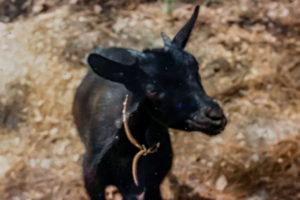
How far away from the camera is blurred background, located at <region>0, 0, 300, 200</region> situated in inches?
204

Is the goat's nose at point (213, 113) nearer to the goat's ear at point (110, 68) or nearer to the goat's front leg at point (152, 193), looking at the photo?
the goat's ear at point (110, 68)

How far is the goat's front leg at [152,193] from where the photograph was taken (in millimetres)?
4742

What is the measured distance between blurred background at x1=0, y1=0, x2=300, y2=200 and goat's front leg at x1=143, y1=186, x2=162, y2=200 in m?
0.15

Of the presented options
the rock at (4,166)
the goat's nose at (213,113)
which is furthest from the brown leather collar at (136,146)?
the rock at (4,166)

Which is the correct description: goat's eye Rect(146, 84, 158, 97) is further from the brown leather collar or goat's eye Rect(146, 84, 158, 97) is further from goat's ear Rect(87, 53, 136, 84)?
the brown leather collar

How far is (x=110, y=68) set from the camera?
12.1ft

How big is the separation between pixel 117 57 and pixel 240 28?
7.61 feet

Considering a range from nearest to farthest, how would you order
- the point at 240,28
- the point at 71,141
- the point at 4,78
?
the point at 71,141, the point at 4,78, the point at 240,28

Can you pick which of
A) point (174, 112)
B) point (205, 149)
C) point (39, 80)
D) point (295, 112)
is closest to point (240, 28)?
point (295, 112)

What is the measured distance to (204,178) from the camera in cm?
518

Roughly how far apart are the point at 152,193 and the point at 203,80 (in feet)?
5.23

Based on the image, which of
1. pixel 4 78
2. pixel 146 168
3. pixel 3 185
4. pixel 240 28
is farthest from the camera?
pixel 240 28

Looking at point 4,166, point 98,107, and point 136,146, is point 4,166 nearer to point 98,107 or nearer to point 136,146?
point 98,107

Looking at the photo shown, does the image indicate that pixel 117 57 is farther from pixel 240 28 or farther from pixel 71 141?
pixel 240 28
